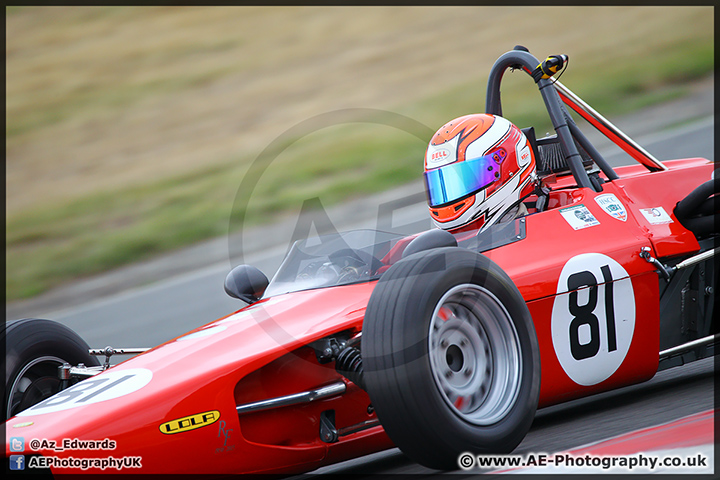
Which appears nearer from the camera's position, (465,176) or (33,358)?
(33,358)

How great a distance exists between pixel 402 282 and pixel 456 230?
1373 millimetres

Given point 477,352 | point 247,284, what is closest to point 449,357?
point 477,352

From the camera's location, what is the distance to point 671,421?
3135 millimetres

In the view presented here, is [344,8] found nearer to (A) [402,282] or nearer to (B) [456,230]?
(B) [456,230]

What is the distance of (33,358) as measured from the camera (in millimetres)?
3660

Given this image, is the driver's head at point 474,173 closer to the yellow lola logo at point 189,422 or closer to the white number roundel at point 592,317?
the white number roundel at point 592,317

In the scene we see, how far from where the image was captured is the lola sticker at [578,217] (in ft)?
12.2

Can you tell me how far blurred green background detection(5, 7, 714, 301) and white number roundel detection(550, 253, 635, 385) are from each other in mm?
5673

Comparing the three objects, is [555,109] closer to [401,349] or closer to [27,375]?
[401,349]

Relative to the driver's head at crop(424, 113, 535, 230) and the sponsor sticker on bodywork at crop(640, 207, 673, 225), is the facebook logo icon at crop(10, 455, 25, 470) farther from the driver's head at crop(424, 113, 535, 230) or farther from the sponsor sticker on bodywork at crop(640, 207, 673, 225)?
the sponsor sticker on bodywork at crop(640, 207, 673, 225)

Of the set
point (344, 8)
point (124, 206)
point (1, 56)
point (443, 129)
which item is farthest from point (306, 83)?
point (443, 129)

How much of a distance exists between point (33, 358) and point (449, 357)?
2002 mm

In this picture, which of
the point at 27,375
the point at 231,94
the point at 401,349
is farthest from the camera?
the point at 231,94
